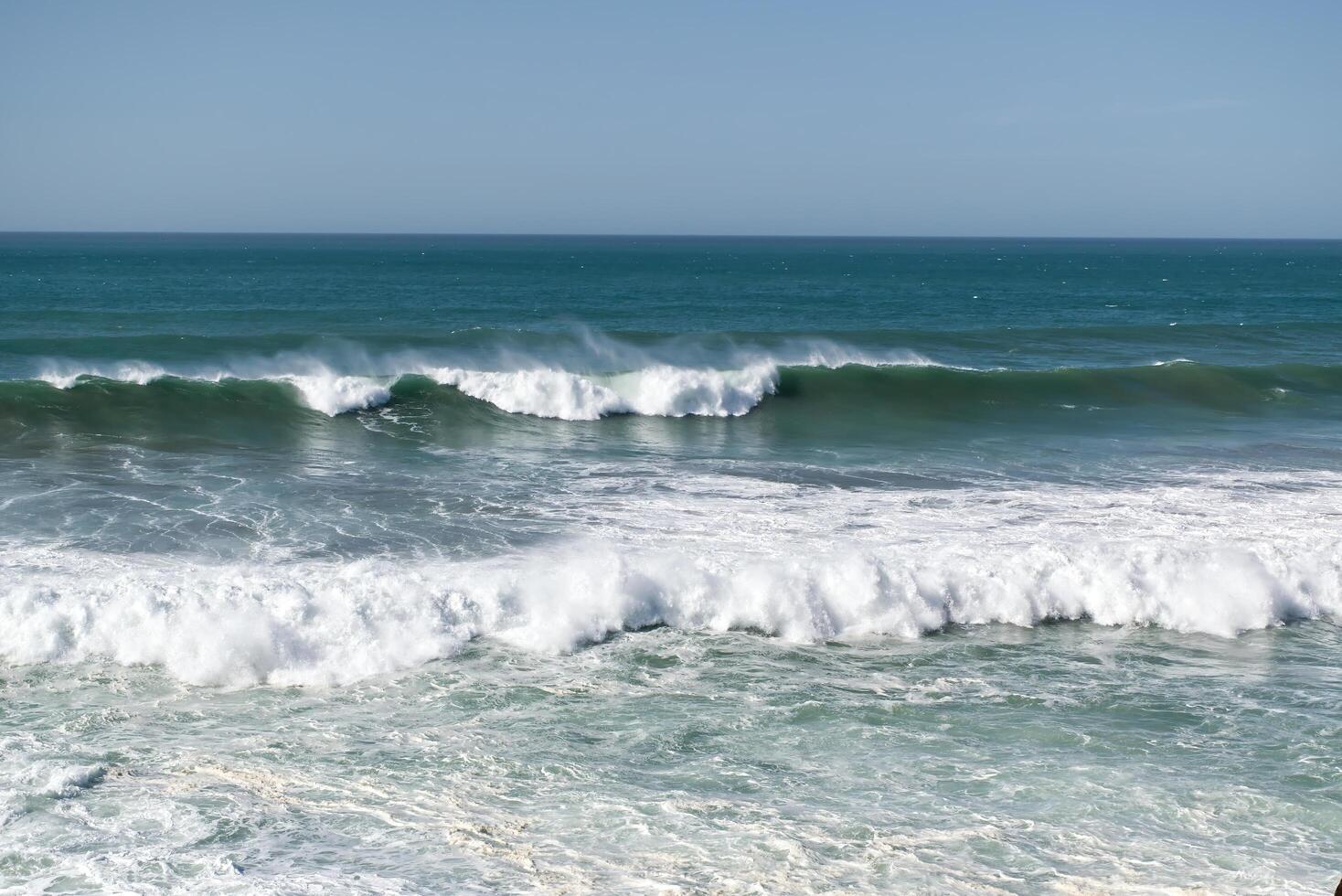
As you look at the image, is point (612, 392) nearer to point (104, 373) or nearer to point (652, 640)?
point (104, 373)

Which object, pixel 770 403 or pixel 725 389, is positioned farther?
pixel 770 403

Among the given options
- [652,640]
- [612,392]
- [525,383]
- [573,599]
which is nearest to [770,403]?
[612,392]

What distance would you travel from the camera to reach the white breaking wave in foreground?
28.9 feet

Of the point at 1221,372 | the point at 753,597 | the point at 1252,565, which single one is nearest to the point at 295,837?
the point at 753,597

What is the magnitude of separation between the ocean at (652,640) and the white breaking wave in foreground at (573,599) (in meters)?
0.04

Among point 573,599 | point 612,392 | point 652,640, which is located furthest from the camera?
point 612,392

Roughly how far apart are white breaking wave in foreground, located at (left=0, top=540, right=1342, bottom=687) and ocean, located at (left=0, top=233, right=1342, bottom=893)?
4 cm

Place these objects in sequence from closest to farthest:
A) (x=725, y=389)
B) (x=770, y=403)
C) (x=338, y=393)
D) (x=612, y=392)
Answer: (x=338, y=393), (x=612, y=392), (x=725, y=389), (x=770, y=403)

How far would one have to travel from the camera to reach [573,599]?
977cm

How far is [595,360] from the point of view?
26.3 metres

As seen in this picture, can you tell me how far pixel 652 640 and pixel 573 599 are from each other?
0.80 metres

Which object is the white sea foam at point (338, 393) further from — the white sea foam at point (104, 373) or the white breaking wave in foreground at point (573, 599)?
the white breaking wave in foreground at point (573, 599)

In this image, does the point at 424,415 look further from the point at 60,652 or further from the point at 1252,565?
the point at 1252,565

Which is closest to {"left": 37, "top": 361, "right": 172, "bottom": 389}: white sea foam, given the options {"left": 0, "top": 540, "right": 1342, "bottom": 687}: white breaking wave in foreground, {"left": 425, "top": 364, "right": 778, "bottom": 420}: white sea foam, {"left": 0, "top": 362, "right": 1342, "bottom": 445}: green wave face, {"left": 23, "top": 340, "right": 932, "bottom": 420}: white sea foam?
{"left": 23, "top": 340, "right": 932, "bottom": 420}: white sea foam
